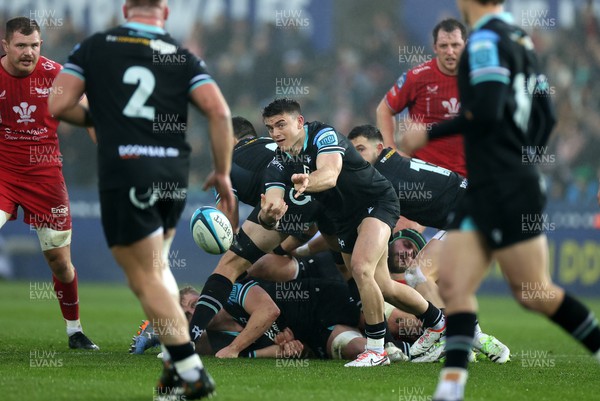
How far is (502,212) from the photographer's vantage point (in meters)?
5.02

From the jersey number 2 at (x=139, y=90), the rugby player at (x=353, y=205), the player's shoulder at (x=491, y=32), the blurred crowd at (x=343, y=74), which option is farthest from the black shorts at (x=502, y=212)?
the blurred crowd at (x=343, y=74)

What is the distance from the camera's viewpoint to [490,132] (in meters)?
5.06

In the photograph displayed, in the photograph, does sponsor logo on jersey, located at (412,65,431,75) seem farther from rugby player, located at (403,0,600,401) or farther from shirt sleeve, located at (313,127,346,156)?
rugby player, located at (403,0,600,401)

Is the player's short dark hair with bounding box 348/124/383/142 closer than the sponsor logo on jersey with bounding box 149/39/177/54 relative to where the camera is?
No

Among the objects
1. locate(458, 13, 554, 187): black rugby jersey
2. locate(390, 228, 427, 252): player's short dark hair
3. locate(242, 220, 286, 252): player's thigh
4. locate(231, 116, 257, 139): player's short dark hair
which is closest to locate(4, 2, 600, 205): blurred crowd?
locate(231, 116, 257, 139): player's short dark hair

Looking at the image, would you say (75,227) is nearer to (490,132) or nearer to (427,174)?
(427,174)

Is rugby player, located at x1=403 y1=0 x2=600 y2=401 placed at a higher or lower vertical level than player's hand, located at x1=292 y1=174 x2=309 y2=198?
higher

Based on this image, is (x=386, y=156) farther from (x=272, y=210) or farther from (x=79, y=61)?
(x=79, y=61)

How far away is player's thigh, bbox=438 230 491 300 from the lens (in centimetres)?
496

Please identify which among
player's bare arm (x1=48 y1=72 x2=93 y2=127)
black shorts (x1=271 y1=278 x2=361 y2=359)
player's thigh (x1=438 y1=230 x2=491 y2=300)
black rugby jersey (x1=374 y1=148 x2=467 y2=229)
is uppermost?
player's bare arm (x1=48 y1=72 x2=93 y2=127)

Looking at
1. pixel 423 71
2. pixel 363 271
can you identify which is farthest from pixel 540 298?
pixel 423 71

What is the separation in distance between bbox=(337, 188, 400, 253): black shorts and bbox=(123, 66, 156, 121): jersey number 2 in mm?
3151

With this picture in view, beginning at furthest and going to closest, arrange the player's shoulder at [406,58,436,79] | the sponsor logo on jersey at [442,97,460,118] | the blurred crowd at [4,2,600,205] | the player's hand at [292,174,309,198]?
the blurred crowd at [4,2,600,205]
the player's shoulder at [406,58,436,79]
the sponsor logo on jersey at [442,97,460,118]
the player's hand at [292,174,309,198]

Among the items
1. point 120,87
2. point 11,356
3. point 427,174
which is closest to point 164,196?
point 120,87
